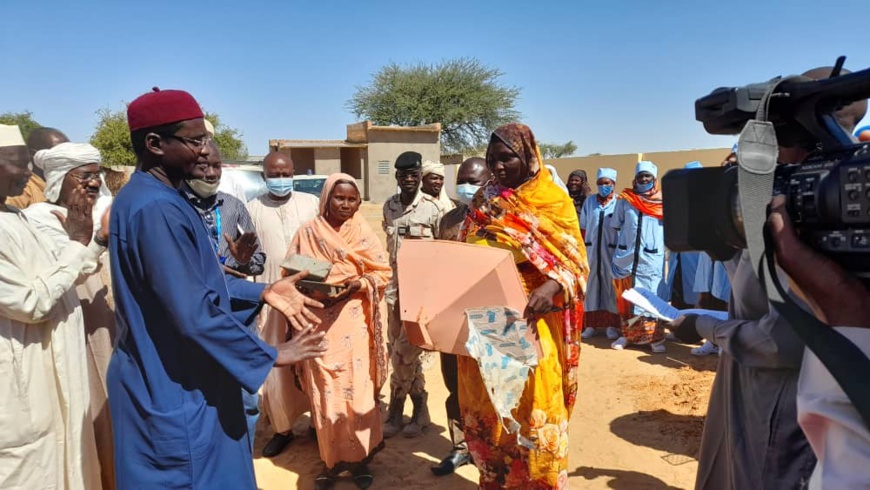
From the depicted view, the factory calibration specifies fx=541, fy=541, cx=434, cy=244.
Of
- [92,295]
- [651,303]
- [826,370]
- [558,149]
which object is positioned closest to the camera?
[826,370]

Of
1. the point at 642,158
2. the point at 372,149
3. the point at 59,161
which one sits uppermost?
the point at 372,149

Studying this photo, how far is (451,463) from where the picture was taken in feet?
12.6

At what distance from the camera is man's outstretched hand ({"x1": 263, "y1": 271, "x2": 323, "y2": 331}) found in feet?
7.08

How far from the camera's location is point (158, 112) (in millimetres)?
1919

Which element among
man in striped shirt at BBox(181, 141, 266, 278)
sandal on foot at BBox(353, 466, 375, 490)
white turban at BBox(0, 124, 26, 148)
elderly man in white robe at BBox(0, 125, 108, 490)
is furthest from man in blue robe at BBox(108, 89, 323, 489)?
sandal on foot at BBox(353, 466, 375, 490)

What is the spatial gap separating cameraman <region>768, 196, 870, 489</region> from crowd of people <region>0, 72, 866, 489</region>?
95 cm

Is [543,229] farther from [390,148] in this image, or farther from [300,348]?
[390,148]

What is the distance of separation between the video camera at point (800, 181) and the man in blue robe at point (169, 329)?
4.87 feet

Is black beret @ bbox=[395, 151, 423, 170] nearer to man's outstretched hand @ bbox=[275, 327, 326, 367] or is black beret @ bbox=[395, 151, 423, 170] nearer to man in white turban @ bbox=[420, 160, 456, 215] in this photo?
man in white turban @ bbox=[420, 160, 456, 215]

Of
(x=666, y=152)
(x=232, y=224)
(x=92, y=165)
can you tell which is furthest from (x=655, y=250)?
(x=666, y=152)

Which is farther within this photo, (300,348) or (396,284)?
(396,284)

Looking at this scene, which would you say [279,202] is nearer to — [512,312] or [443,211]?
[443,211]

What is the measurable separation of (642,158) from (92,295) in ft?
62.3

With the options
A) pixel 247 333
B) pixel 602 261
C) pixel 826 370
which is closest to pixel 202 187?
Answer: pixel 247 333
